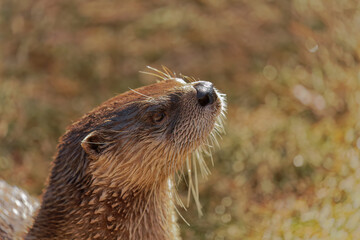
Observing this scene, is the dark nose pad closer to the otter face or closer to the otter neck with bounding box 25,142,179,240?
the otter face

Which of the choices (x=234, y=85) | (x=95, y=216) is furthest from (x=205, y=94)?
(x=234, y=85)

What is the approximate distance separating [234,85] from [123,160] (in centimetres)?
296

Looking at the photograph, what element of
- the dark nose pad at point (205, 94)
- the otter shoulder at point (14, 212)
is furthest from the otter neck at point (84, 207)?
the dark nose pad at point (205, 94)

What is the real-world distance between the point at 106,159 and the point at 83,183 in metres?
0.13

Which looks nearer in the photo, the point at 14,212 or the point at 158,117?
the point at 158,117

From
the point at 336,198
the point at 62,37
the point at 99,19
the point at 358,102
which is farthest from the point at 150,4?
the point at 336,198

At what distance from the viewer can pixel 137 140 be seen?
2.12 meters

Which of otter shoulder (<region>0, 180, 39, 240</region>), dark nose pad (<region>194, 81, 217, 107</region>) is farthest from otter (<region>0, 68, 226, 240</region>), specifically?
otter shoulder (<region>0, 180, 39, 240</region>)

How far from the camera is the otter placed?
2.10 metres

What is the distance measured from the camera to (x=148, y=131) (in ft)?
7.00

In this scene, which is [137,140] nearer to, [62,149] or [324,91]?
[62,149]

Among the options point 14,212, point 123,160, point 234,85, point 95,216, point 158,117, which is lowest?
point 234,85

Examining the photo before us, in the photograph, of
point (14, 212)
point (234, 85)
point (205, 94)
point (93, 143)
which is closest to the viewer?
point (93, 143)

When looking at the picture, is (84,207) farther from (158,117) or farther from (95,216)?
(158,117)
